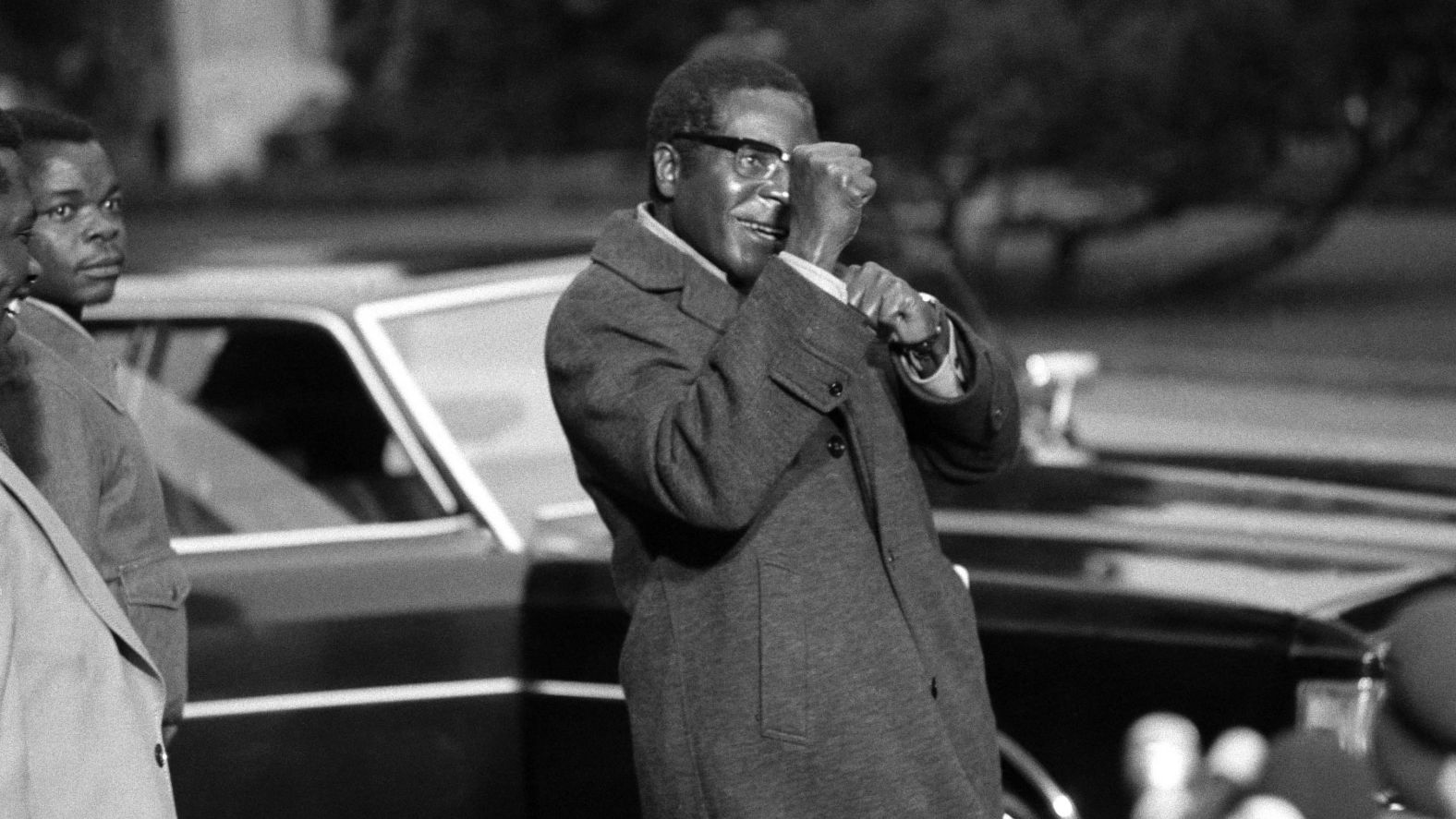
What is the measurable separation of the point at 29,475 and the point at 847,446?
0.98 m

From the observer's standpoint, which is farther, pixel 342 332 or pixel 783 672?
pixel 342 332

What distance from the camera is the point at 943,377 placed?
2.84 m

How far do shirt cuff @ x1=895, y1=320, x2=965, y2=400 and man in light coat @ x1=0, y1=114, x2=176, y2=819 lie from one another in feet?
3.39

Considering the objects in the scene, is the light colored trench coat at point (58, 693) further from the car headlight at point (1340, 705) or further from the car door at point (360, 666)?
the car headlight at point (1340, 705)

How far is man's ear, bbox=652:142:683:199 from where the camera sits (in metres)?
2.87

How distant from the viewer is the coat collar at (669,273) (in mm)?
2812

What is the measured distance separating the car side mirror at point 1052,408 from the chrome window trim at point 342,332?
1.77 metres

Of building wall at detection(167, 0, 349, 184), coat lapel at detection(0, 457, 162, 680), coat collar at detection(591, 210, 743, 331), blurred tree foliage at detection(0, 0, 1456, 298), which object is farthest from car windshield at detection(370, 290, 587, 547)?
building wall at detection(167, 0, 349, 184)

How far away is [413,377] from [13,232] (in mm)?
1970

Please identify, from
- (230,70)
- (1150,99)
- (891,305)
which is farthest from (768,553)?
(230,70)

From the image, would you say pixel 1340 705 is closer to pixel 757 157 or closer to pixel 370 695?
pixel 757 157

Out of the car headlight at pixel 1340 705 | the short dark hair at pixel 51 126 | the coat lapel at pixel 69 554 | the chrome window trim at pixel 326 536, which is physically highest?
the short dark hair at pixel 51 126

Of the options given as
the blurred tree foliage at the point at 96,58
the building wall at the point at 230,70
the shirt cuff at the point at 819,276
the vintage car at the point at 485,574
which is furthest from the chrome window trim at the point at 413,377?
the blurred tree foliage at the point at 96,58

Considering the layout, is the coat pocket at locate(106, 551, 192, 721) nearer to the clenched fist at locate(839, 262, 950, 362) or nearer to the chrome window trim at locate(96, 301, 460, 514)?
the clenched fist at locate(839, 262, 950, 362)
